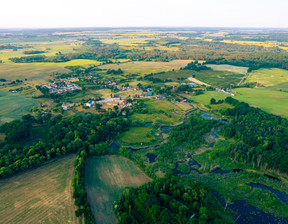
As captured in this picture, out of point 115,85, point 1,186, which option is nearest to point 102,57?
point 115,85

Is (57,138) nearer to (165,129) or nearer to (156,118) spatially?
(165,129)

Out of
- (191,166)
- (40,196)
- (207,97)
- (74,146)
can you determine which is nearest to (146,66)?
(207,97)

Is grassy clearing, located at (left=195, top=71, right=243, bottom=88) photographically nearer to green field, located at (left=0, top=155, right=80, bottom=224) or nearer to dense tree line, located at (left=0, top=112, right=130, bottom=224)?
dense tree line, located at (left=0, top=112, right=130, bottom=224)

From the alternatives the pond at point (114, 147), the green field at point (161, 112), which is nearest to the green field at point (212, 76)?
the green field at point (161, 112)

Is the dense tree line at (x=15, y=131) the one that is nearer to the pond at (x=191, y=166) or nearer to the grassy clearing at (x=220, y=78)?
the pond at (x=191, y=166)

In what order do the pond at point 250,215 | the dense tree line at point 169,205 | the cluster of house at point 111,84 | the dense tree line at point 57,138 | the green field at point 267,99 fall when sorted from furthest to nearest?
1. the cluster of house at point 111,84
2. the green field at point 267,99
3. the dense tree line at point 57,138
4. the pond at point 250,215
5. the dense tree line at point 169,205

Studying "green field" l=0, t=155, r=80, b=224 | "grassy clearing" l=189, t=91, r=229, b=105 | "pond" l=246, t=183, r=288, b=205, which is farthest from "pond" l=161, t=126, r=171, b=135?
"green field" l=0, t=155, r=80, b=224
